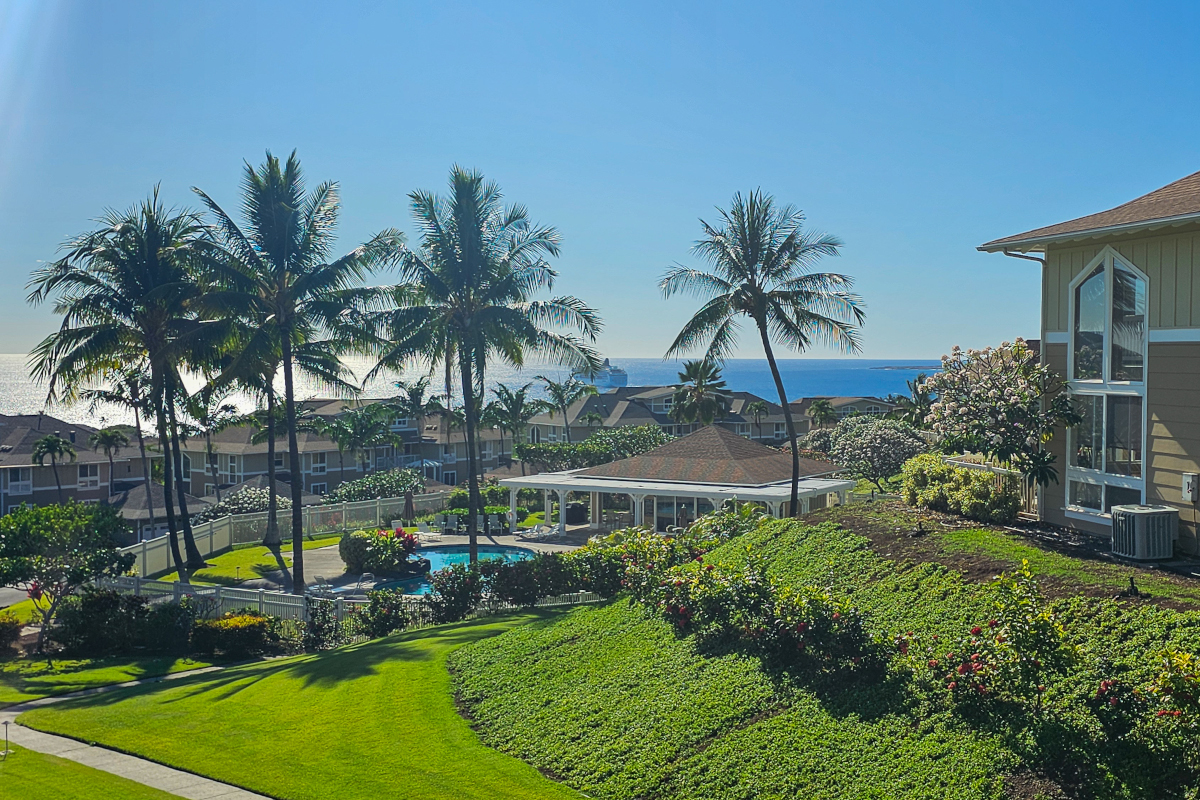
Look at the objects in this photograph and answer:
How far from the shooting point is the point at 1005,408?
15750 mm

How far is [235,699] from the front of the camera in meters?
15.0

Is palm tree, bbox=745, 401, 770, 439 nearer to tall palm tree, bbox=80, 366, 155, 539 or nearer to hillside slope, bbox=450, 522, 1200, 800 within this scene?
tall palm tree, bbox=80, 366, 155, 539

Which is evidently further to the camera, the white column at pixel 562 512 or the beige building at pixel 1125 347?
the white column at pixel 562 512

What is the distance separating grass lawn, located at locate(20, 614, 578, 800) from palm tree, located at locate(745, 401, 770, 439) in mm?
60060

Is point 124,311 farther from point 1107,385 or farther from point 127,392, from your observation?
point 1107,385

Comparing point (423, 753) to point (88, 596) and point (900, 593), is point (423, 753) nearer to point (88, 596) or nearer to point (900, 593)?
point (900, 593)

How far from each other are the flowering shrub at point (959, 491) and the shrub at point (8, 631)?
20.1m

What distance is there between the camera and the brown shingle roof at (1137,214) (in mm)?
13727

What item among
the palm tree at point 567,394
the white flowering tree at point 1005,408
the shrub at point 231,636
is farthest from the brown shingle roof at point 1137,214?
the palm tree at point 567,394

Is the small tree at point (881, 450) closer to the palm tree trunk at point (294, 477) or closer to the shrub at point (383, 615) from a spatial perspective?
the palm tree trunk at point (294, 477)

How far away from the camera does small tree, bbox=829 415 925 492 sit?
143 feet

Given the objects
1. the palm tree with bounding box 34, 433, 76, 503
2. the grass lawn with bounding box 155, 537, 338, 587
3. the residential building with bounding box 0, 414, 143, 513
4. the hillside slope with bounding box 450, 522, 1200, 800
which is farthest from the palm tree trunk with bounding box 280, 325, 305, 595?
the residential building with bounding box 0, 414, 143, 513

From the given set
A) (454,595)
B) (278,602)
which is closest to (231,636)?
(278,602)

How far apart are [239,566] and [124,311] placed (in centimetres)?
989
